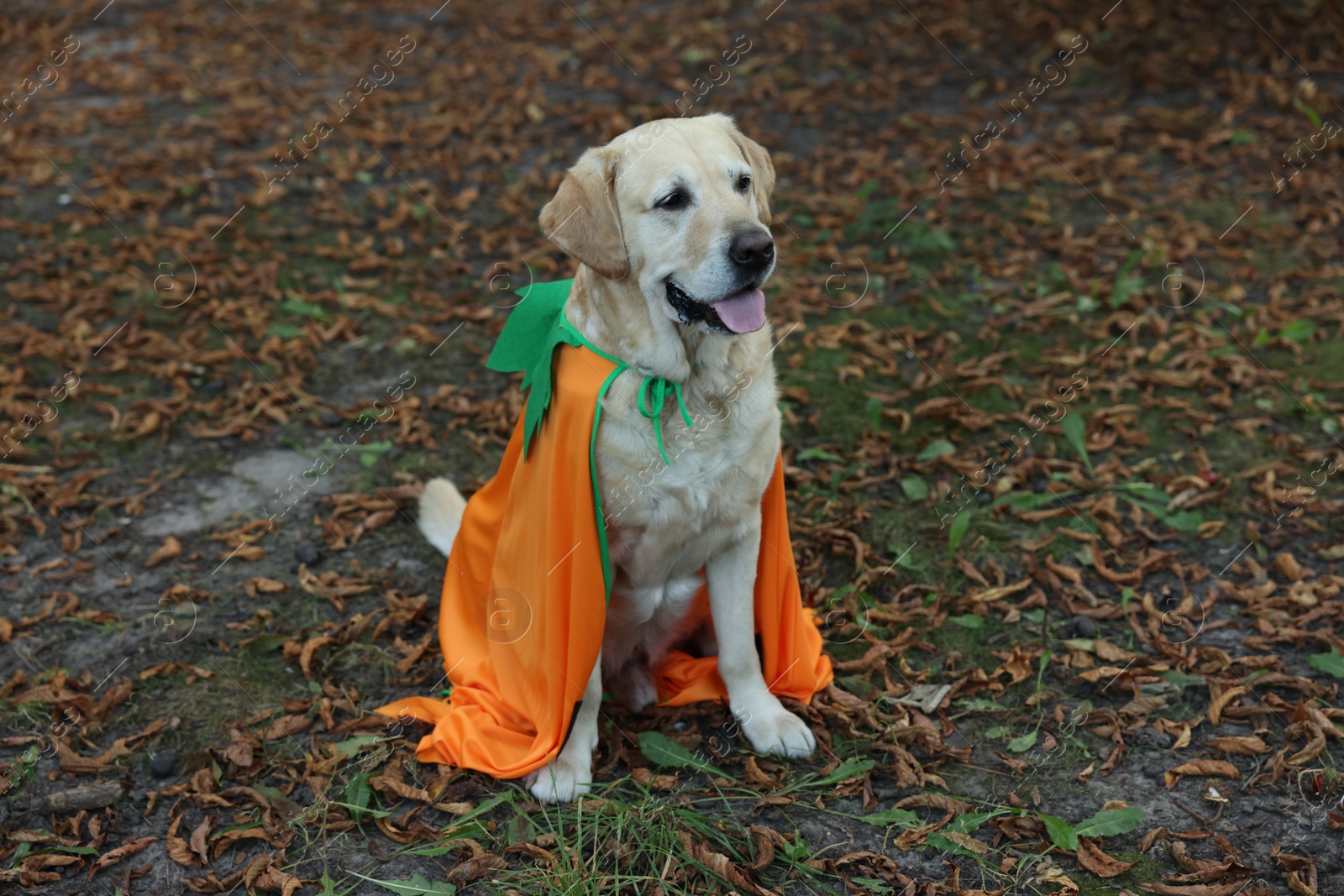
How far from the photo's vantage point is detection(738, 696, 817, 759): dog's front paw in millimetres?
3350

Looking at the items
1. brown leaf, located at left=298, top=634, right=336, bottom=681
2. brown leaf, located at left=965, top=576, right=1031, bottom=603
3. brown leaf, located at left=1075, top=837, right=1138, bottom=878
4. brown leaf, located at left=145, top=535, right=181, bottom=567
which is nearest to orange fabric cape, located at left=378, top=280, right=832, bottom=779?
brown leaf, located at left=298, top=634, right=336, bottom=681

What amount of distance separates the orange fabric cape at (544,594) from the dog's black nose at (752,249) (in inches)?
17.7

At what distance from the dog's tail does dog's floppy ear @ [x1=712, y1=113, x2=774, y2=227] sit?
5.70ft

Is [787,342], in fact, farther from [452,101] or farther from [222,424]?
[452,101]

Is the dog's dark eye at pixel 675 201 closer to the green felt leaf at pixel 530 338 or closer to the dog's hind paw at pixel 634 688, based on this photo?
the green felt leaf at pixel 530 338

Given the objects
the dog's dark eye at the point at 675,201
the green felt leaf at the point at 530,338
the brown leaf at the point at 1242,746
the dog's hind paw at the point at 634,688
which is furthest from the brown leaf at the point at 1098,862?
the dog's dark eye at the point at 675,201

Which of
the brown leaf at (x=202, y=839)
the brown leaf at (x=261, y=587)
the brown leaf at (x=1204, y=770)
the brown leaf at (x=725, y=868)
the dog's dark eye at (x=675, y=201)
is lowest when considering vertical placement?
the brown leaf at (x=1204, y=770)

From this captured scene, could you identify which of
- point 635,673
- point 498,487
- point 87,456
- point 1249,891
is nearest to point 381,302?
point 87,456

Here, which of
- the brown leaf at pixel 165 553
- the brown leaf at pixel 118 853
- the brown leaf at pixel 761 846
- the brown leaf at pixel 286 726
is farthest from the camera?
the brown leaf at pixel 165 553

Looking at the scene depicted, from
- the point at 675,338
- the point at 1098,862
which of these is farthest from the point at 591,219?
the point at 1098,862

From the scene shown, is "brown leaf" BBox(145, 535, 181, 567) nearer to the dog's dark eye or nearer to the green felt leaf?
the green felt leaf

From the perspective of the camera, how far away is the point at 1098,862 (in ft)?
9.27

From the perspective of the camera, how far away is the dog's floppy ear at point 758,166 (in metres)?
3.22

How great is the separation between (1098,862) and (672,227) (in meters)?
2.07
